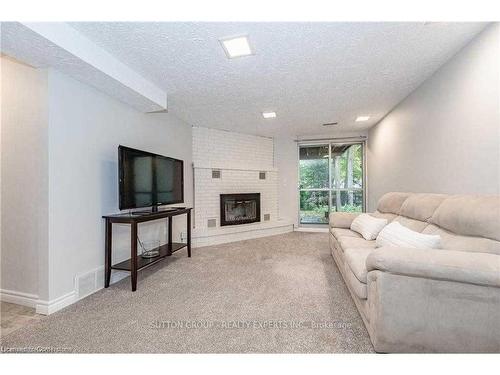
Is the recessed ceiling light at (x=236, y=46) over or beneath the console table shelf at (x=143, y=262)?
over

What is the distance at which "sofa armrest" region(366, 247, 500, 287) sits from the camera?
119 cm

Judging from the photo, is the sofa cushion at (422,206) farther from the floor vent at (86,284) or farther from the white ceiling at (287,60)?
the floor vent at (86,284)

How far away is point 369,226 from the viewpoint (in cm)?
272

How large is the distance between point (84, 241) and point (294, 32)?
261 centimetres

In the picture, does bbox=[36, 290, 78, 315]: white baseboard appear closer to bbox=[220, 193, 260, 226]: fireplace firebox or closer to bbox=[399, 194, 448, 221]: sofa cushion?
bbox=[220, 193, 260, 226]: fireplace firebox

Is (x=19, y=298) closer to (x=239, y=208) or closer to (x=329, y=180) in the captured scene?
(x=239, y=208)

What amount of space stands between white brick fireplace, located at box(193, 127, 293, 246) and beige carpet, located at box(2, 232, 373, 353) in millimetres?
1523

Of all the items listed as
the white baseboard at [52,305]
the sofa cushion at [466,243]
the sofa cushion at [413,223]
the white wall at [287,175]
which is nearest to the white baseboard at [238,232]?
the white wall at [287,175]

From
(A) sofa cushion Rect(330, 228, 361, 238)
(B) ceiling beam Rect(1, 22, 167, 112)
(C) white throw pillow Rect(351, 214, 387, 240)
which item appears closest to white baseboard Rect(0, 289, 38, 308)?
(B) ceiling beam Rect(1, 22, 167, 112)

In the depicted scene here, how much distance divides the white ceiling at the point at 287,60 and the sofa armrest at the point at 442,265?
1.64m

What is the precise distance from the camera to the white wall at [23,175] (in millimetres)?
1964

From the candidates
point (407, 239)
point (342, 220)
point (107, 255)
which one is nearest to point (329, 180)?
point (342, 220)
